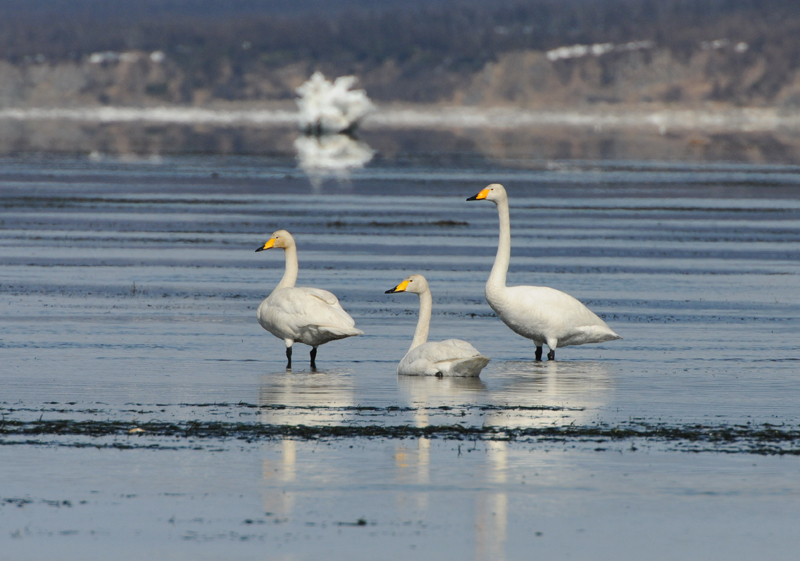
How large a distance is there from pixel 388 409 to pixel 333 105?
81.9 m

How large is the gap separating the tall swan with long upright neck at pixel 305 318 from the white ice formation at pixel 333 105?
77.7 m

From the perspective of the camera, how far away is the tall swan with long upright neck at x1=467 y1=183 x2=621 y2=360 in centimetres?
1391

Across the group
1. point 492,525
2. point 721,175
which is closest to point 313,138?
point 721,175

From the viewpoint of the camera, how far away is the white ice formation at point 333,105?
3602 inches

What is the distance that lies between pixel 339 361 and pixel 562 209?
20.7 metres

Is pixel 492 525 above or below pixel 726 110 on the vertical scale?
below

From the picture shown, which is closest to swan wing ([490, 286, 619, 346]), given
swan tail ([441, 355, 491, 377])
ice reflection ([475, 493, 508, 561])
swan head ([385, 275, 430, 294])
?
swan head ([385, 275, 430, 294])

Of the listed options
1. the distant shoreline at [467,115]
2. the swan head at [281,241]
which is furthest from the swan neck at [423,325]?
the distant shoreline at [467,115]

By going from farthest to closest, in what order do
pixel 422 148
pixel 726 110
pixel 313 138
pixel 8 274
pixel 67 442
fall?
1. pixel 726 110
2. pixel 313 138
3. pixel 422 148
4. pixel 8 274
5. pixel 67 442

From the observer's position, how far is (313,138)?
88312 millimetres

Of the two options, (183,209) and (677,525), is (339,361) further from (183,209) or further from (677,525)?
(183,209)

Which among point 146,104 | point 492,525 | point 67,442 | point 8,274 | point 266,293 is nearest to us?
point 492,525

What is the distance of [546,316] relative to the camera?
13.9 metres

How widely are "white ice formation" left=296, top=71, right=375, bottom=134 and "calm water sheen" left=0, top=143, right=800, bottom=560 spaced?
216 feet
